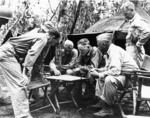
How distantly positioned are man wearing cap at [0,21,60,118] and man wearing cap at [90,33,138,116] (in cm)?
105

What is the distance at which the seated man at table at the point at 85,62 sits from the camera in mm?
5785

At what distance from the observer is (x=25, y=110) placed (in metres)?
4.34

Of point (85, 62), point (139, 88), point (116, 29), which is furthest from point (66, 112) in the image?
point (116, 29)

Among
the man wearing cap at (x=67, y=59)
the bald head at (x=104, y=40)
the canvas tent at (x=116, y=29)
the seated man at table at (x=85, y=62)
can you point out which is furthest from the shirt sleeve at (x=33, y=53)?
the canvas tent at (x=116, y=29)

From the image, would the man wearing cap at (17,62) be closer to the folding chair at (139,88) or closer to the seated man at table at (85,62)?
the seated man at table at (85,62)

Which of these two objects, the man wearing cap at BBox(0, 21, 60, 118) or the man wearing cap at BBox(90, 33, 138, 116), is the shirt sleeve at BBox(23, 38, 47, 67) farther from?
the man wearing cap at BBox(90, 33, 138, 116)

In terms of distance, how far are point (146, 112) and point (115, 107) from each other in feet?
2.27

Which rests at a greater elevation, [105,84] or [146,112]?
[105,84]

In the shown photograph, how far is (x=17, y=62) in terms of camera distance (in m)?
4.62

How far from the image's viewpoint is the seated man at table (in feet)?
19.0

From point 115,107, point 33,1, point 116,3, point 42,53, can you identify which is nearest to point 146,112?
point 115,107

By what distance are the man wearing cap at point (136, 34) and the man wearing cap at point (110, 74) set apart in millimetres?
1073

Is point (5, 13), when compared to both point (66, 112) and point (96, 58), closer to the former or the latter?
point (96, 58)

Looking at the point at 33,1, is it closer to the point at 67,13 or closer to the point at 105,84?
the point at 67,13
